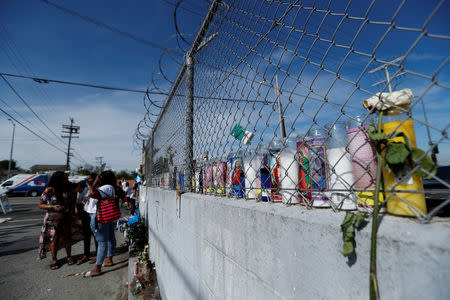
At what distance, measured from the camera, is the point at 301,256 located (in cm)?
75

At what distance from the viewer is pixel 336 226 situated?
636 mm

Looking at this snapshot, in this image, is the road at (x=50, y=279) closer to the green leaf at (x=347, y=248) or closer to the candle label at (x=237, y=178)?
the candle label at (x=237, y=178)

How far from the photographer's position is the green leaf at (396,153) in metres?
0.56

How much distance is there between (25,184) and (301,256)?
112ft

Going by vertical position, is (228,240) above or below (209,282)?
above

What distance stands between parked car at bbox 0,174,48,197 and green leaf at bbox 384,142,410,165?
33522mm

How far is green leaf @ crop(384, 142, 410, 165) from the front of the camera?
56 cm

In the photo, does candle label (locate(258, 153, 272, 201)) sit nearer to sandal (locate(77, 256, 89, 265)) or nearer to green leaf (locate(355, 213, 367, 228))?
green leaf (locate(355, 213, 367, 228))

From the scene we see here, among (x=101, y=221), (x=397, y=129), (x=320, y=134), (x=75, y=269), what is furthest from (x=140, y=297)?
(x=397, y=129)

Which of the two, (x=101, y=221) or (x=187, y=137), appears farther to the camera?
(x=101, y=221)

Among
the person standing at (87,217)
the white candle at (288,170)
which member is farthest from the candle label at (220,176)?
the person standing at (87,217)

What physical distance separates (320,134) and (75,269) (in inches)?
228

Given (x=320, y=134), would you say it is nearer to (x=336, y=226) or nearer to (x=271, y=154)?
(x=271, y=154)

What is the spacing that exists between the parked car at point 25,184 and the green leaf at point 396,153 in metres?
33.5
